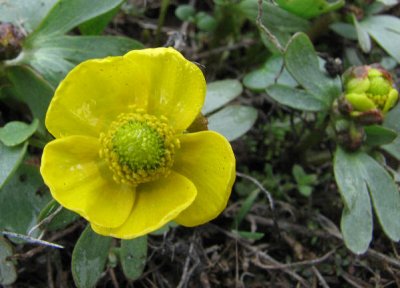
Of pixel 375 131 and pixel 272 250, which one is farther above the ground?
pixel 375 131

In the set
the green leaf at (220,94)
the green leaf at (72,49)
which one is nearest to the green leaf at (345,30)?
the green leaf at (220,94)

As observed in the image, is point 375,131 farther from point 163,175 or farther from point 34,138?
point 34,138

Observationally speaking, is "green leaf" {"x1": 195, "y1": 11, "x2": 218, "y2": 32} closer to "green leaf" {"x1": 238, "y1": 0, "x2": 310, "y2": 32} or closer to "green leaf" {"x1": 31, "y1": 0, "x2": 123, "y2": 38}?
"green leaf" {"x1": 238, "y1": 0, "x2": 310, "y2": 32}

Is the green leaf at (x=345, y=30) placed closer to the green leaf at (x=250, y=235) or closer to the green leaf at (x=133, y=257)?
the green leaf at (x=250, y=235)

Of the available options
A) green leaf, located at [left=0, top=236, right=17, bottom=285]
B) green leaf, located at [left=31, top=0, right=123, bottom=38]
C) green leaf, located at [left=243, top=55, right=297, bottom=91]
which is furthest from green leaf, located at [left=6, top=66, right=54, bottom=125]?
green leaf, located at [left=243, top=55, right=297, bottom=91]

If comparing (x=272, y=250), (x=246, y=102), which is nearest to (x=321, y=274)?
(x=272, y=250)

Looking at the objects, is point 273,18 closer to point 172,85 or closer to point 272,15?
point 272,15
